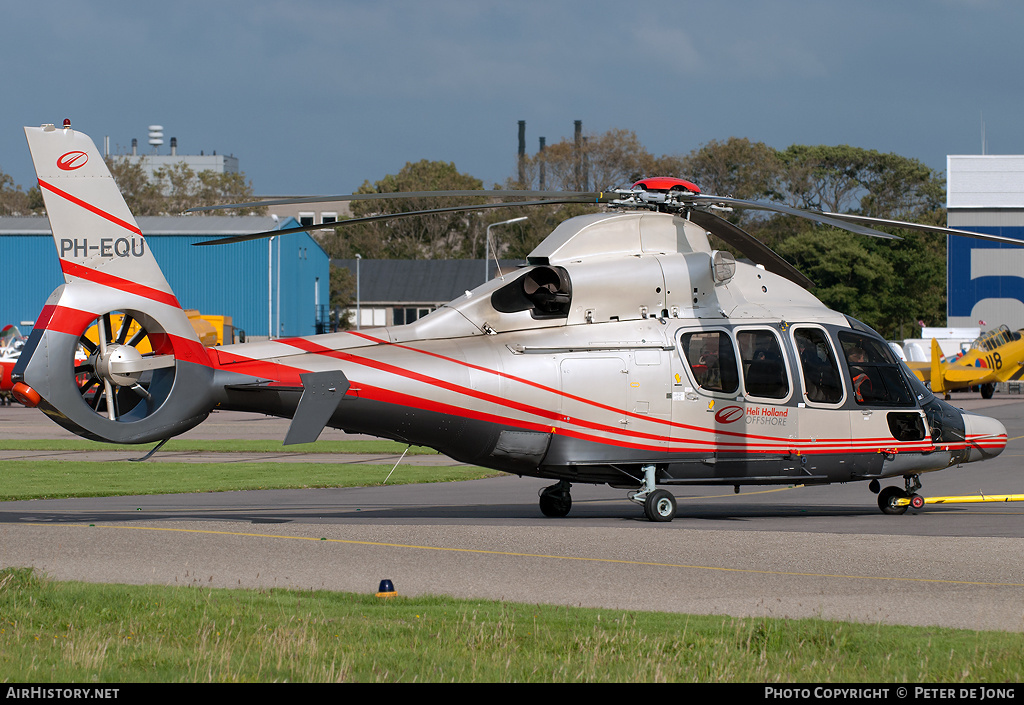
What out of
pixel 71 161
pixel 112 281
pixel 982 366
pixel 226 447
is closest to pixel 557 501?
pixel 112 281

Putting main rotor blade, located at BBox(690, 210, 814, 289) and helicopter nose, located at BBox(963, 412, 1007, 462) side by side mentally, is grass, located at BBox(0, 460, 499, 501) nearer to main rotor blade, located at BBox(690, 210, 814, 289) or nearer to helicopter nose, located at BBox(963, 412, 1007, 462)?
main rotor blade, located at BBox(690, 210, 814, 289)

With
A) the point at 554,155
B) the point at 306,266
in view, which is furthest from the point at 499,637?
the point at 554,155

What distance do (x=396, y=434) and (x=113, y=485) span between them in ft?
25.5

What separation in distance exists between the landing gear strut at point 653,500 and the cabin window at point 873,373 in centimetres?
314

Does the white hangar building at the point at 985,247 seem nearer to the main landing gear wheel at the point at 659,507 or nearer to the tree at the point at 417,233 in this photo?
the tree at the point at 417,233

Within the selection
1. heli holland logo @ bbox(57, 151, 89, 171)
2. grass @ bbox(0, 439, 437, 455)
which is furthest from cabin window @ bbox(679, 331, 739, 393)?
grass @ bbox(0, 439, 437, 455)

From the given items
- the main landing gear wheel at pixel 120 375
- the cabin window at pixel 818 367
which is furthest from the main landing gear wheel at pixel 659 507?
the main landing gear wheel at pixel 120 375

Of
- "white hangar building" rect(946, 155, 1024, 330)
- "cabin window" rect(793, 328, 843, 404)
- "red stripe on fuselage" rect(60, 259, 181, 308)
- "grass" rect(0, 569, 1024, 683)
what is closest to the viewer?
"grass" rect(0, 569, 1024, 683)

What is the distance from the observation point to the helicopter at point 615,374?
1340 centimetres

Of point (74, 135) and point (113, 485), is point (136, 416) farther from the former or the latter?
point (113, 485)

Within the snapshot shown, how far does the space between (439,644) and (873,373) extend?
10.3 m

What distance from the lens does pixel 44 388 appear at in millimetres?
12023

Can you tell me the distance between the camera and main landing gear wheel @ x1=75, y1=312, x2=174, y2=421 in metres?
12.5

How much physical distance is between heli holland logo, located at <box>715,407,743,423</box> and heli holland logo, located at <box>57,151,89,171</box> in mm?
8488
